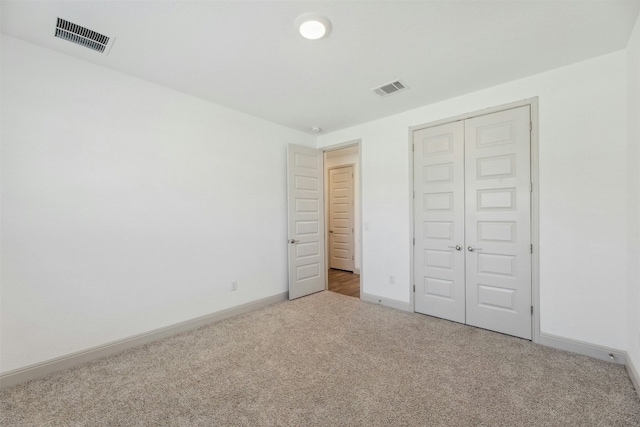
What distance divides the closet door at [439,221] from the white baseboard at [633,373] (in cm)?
130

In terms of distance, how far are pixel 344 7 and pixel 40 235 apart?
9.72ft

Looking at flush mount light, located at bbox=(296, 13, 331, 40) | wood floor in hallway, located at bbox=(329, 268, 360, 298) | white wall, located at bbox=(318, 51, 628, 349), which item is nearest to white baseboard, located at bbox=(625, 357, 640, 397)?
white wall, located at bbox=(318, 51, 628, 349)

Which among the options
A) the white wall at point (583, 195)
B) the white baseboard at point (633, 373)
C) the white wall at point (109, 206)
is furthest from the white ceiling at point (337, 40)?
the white baseboard at point (633, 373)

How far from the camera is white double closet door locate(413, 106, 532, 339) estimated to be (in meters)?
2.86

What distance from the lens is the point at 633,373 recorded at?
2.10m

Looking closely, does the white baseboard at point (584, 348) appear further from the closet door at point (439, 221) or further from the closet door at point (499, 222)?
the closet door at point (439, 221)

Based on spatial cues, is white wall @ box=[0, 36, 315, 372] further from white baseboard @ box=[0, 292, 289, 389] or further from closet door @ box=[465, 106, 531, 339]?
closet door @ box=[465, 106, 531, 339]

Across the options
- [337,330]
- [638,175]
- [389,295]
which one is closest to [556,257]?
[638,175]

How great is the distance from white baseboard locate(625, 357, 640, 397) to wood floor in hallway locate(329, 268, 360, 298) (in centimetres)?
289

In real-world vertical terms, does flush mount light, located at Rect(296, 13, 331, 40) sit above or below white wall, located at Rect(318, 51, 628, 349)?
above

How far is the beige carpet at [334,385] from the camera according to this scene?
1.79m

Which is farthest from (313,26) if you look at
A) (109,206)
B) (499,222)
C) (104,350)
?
(104,350)

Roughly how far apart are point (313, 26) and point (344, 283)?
4.24 m

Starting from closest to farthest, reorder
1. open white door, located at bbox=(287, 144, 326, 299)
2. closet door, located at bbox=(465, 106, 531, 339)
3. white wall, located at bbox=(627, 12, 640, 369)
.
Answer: white wall, located at bbox=(627, 12, 640, 369), closet door, located at bbox=(465, 106, 531, 339), open white door, located at bbox=(287, 144, 326, 299)
